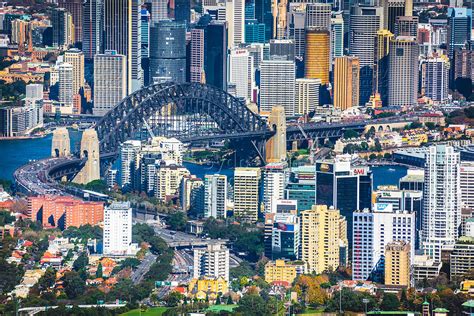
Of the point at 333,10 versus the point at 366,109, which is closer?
the point at 366,109

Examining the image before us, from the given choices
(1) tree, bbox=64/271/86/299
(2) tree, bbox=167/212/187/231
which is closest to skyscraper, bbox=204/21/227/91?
(2) tree, bbox=167/212/187/231

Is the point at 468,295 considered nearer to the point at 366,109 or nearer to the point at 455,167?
the point at 455,167

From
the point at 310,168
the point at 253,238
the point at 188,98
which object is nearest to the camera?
the point at 253,238

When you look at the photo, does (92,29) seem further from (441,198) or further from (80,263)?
(80,263)

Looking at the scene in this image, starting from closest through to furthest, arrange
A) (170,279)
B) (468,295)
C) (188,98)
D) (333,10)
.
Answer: (468,295), (170,279), (188,98), (333,10)

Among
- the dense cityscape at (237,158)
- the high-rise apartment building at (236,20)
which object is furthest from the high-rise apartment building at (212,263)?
the high-rise apartment building at (236,20)

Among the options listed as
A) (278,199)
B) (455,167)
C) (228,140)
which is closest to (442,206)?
(455,167)
